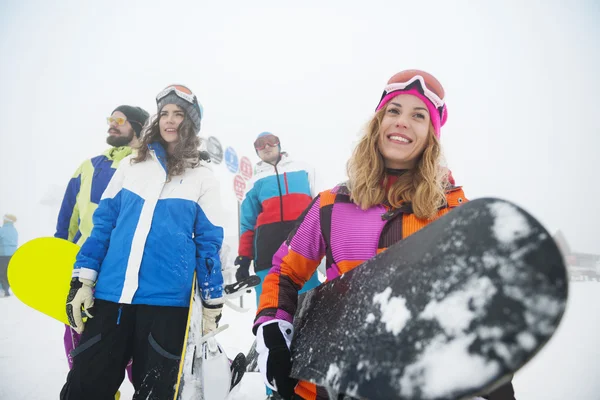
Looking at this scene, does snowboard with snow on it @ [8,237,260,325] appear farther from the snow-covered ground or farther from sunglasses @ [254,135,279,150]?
sunglasses @ [254,135,279,150]

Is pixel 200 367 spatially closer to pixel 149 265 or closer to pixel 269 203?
pixel 149 265

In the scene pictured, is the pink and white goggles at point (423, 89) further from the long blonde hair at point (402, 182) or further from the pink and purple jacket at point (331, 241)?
the pink and purple jacket at point (331, 241)

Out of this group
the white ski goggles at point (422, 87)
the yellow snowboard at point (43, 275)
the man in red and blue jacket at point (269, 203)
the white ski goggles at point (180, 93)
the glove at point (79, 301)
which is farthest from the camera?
the man in red and blue jacket at point (269, 203)

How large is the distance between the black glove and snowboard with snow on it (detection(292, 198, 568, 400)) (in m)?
0.09

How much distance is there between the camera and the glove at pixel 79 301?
1606 mm

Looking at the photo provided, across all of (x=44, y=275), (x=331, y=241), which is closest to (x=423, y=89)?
(x=331, y=241)

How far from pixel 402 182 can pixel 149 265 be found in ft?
5.17

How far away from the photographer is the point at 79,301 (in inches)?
63.5

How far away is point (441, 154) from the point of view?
4.45 ft

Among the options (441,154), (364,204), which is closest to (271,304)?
(364,204)

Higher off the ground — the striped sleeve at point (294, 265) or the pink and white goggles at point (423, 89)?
the pink and white goggles at point (423, 89)

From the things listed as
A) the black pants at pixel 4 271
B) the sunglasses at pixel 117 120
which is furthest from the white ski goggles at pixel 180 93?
the black pants at pixel 4 271

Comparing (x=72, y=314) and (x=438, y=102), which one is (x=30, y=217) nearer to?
(x=72, y=314)

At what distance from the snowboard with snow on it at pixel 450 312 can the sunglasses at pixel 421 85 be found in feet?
2.61
